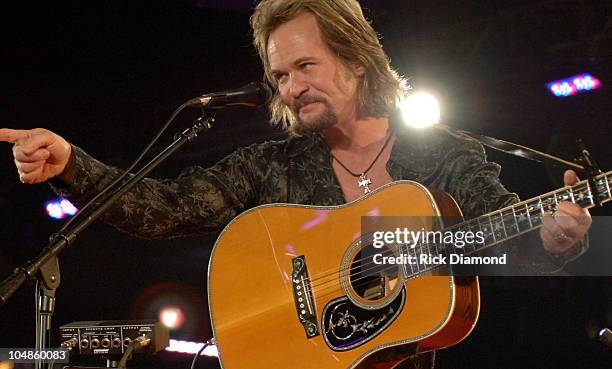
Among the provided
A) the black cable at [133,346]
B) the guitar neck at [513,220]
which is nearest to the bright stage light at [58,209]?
the black cable at [133,346]

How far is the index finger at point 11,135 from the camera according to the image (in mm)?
2137

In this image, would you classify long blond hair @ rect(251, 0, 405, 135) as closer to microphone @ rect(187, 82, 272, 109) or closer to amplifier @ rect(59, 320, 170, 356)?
microphone @ rect(187, 82, 272, 109)

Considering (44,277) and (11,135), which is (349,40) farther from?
(44,277)

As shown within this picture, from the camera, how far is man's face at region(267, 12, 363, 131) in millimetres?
2799

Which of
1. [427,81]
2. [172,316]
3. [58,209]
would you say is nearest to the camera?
[427,81]

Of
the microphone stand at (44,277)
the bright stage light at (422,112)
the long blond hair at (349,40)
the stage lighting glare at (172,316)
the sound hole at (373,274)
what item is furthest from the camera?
the stage lighting glare at (172,316)

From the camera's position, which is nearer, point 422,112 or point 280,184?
point 422,112

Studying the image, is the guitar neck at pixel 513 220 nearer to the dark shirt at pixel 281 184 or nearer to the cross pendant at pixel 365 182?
the dark shirt at pixel 281 184

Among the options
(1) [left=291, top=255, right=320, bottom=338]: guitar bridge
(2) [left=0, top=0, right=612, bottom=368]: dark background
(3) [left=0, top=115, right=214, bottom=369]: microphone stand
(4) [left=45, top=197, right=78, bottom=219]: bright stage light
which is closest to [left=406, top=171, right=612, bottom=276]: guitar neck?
(1) [left=291, top=255, right=320, bottom=338]: guitar bridge

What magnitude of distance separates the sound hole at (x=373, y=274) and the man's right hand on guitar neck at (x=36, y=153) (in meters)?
1.02

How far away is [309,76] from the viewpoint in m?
2.82

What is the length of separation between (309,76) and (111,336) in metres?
1.19

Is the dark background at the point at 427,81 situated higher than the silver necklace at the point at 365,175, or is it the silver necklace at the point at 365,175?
the dark background at the point at 427,81

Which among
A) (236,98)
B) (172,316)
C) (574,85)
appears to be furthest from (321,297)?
(172,316)
